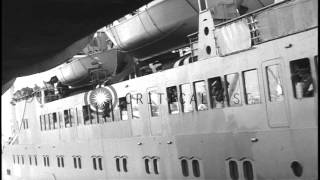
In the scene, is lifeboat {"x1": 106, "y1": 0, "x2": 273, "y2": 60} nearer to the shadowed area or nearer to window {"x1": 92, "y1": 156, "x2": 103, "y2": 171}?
window {"x1": 92, "y1": 156, "x2": 103, "y2": 171}

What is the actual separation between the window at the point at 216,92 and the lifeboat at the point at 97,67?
7.60m

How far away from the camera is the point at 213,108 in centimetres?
1383

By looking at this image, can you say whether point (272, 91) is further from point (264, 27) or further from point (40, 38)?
point (40, 38)

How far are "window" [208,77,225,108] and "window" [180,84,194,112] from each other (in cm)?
95

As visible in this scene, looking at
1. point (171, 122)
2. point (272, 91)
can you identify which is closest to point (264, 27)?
point (272, 91)

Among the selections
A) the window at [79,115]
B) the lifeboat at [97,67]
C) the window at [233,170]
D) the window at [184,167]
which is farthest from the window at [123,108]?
the window at [233,170]

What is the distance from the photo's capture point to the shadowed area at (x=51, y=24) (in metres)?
5.92

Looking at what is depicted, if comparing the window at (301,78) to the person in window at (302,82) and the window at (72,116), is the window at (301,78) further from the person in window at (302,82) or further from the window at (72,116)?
the window at (72,116)

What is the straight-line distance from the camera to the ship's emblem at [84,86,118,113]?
62.8ft

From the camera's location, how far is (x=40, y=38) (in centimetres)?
776

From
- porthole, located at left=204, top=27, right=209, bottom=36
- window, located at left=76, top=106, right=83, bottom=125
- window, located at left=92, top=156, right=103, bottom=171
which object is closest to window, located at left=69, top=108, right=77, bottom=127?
window, located at left=76, top=106, right=83, bottom=125

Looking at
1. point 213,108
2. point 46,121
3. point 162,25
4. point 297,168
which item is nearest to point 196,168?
point 213,108

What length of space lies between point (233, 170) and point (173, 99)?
338cm

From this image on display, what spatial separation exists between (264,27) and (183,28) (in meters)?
5.58
